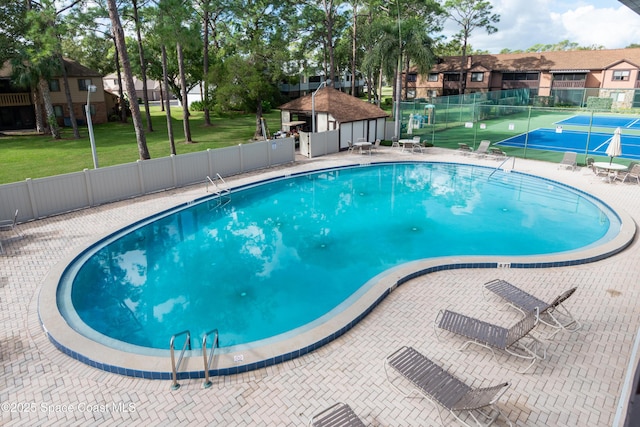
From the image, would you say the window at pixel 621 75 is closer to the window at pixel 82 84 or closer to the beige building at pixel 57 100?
the beige building at pixel 57 100

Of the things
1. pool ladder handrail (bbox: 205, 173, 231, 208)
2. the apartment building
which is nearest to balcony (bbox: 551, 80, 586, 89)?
the apartment building

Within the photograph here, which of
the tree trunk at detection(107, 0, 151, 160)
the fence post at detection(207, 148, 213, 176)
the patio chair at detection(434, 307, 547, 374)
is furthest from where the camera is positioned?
the fence post at detection(207, 148, 213, 176)

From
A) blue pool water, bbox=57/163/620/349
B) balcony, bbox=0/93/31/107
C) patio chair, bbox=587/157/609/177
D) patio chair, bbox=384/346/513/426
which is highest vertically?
balcony, bbox=0/93/31/107

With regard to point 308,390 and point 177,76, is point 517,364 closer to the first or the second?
point 308,390

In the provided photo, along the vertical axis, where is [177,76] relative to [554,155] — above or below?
above

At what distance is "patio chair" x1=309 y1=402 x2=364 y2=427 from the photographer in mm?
5977

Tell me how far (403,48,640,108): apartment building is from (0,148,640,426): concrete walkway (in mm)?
40407

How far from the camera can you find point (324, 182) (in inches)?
851

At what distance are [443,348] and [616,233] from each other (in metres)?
9.33

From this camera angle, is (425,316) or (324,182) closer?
(425,316)

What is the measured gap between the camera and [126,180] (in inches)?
693

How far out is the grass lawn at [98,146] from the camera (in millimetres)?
22828

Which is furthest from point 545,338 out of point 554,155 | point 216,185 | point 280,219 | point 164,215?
point 554,155

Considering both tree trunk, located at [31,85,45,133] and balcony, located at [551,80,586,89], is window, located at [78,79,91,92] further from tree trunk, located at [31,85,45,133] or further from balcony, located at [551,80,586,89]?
balcony, located at [551,80,586,89]
